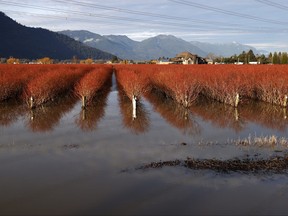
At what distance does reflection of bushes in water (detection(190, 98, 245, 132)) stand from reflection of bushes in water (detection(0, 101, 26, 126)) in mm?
8468

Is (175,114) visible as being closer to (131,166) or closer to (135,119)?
(135,119)

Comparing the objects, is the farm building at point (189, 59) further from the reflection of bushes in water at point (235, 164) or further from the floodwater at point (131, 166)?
the reflection of bushes in water at point (235, 164)

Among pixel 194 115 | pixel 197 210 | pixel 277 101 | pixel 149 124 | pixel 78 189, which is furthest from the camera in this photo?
pixel 277 101

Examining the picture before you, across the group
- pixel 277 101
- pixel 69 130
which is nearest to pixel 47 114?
pixel 69 130

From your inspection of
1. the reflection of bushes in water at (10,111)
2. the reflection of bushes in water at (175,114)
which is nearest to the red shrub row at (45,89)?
the reflection of bushes in water at (10,111)

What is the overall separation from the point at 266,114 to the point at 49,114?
10.6 metres

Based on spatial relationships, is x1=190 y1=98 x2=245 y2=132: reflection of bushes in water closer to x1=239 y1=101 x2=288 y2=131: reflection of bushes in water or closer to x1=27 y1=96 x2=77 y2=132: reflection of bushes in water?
x1=239 y1=101 x2=288 y2=131: reflection of bushes in water

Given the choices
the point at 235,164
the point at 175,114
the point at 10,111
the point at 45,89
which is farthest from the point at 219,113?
the point at 10,111

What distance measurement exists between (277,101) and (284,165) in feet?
42.9

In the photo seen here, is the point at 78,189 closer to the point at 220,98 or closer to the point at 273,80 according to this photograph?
the point at 220,98

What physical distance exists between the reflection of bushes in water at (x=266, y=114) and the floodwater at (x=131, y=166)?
10cm

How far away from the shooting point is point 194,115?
16.8 m

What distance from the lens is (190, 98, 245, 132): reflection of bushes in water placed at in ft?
47.7

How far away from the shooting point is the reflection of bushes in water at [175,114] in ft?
45.2
